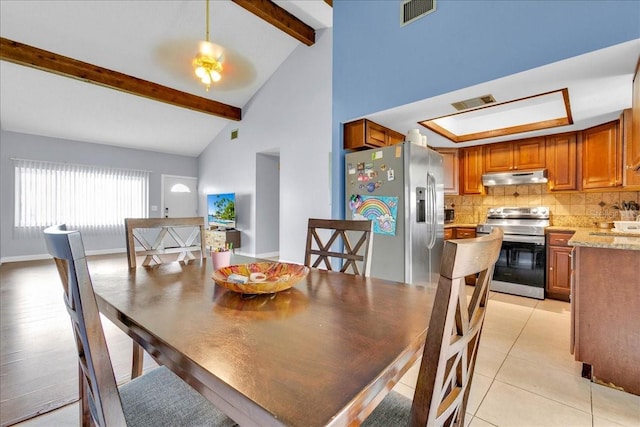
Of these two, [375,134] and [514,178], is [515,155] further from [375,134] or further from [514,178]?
[375,134]

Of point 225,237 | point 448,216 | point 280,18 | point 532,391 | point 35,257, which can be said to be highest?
point 280,18

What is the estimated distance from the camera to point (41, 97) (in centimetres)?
475

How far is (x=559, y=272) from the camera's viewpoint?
3.24 m

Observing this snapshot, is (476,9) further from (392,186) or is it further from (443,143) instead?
(443,143)

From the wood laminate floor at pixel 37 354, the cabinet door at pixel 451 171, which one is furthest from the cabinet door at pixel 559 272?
the wood laminate floor at pixel 37 354

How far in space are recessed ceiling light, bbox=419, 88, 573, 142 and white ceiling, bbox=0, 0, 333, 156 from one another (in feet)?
7.28

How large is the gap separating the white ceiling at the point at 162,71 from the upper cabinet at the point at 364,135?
0.11 meters

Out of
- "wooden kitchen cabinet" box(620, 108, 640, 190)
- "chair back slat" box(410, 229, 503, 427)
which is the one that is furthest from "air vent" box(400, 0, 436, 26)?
"chair back slat" box(410, 229, 503, 427)

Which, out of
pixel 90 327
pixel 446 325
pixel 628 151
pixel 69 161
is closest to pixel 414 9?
pixel 628 151

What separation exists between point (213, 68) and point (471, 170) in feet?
12.5

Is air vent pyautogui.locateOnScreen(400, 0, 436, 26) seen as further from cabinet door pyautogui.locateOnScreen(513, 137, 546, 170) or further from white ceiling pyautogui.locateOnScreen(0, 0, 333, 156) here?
cabinet door pyautogui.locateOnScreen(513, 137, 546, 170)

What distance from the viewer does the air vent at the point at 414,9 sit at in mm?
2639

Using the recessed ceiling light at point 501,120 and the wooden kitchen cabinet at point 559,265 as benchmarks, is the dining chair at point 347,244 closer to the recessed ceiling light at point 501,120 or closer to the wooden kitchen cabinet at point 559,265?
the recessed ceiling light at point 501,120

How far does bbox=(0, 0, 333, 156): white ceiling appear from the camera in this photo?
3744mm
